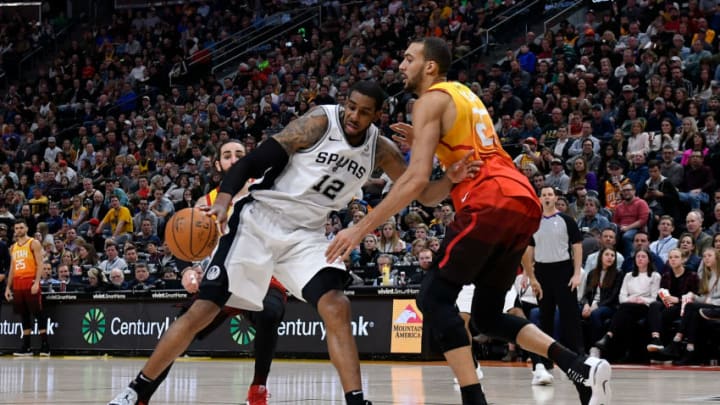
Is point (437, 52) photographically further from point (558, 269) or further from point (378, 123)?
point (378, 123)

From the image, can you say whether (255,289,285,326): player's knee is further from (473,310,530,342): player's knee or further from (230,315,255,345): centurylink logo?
(230,315,255,345): centurylink logo

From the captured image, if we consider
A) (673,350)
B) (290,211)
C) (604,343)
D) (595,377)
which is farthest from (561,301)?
(290,211)

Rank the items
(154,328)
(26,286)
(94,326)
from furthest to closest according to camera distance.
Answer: (26,286) → (94,326) → (154,328)

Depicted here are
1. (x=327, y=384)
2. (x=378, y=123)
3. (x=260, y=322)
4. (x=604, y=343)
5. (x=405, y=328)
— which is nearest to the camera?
(x=260, y=322)

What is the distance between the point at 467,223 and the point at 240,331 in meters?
10.0

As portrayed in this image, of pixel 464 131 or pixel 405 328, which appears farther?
pixel 405 328

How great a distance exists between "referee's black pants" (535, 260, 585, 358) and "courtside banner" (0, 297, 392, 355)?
339cm

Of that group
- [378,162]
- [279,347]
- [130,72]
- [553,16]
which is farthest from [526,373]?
[130,72]

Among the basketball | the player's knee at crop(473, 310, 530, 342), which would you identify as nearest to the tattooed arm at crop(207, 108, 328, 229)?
the basketball

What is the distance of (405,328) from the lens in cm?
1385

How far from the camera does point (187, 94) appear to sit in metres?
26.1

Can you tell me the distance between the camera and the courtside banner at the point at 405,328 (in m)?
13.7

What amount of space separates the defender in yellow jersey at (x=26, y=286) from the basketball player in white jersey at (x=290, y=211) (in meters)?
11.7

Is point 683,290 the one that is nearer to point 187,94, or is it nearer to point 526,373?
point 526,373
